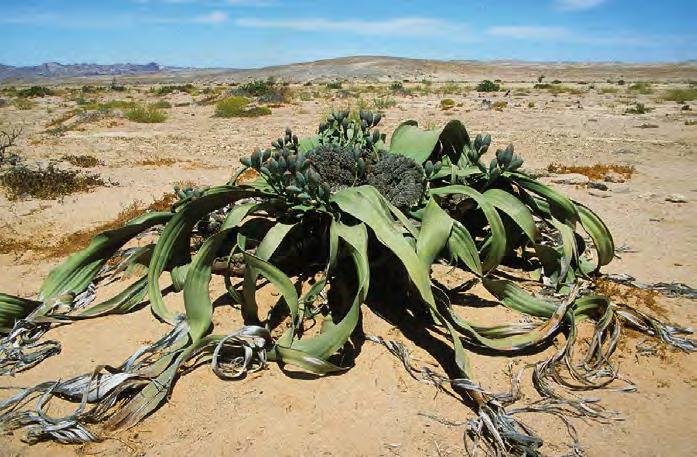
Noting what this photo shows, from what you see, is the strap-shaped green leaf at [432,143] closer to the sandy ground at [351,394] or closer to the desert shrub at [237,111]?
the sandy ground at [351,394]

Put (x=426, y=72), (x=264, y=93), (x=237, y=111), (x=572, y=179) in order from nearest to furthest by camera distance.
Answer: (x=572, y=179)
(x=237, y=111)
(x=264, y=93)
(x=426, y=72)

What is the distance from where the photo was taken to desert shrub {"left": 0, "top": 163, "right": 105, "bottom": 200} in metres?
4.86

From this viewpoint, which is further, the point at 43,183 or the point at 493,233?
the point at 43,183

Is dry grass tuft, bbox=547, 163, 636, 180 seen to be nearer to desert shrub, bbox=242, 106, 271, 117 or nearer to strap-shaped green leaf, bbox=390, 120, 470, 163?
strap-shaped green leaf, bbox=390, 120, 470, 163

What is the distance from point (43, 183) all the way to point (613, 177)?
600 centimetres

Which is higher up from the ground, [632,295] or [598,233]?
[598,233]

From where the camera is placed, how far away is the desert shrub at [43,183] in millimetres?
4855

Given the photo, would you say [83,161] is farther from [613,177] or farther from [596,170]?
[613,177]

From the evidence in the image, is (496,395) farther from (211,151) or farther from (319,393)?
(211,151)

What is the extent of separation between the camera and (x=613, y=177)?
5.67 meters

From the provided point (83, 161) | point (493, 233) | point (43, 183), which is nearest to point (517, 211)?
point (493, 233)

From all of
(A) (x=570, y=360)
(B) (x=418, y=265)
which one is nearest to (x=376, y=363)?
(B) (x=418, y=265)

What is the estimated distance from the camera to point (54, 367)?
211 cm

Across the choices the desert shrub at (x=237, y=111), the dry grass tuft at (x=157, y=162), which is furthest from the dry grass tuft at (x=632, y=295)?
the desert shrub at (x=237, y=111)
